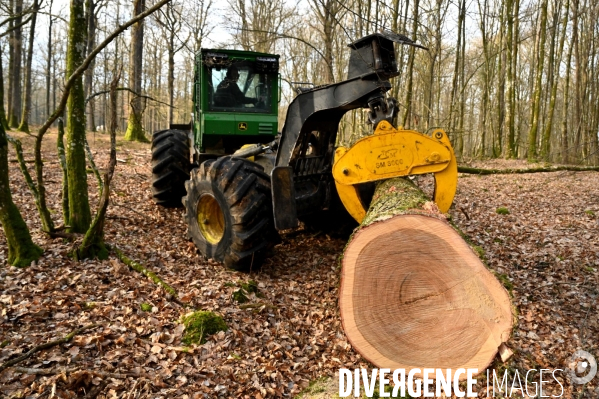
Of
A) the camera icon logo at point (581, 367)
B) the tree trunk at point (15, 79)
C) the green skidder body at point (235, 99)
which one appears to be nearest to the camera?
the camera icon logo at point (581, 367)

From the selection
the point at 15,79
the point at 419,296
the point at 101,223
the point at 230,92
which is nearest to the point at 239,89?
the point at 230,92

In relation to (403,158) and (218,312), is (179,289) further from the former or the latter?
(403,158)

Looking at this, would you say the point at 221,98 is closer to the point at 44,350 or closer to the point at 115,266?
the point at 115,266

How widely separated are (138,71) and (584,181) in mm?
15677

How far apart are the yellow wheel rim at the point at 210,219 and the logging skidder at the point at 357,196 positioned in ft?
0.05

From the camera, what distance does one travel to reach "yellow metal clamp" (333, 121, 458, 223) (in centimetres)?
429

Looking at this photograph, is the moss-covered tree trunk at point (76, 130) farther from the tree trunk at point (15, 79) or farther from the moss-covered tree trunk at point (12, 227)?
the tree trunk at point (15, 79)

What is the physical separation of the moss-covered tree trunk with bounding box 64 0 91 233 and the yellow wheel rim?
4.58 feet

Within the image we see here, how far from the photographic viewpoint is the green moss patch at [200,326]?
12.0 ft

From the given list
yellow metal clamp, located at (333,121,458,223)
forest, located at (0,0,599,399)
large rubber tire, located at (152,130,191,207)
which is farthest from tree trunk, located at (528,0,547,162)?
yellow metal clamp, located at (333,121,458,223)

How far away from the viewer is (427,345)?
10.7ft

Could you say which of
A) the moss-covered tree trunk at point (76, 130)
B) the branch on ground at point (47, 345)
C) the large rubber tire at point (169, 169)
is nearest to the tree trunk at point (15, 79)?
the large rubber tire at point (169, 169)

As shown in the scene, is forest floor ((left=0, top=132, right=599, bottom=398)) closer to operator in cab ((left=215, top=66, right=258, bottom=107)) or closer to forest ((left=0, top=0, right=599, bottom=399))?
forest ((left=0, top=0, right=599, bottom=399))

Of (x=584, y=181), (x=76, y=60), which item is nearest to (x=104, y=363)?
(x=76, y=60)
